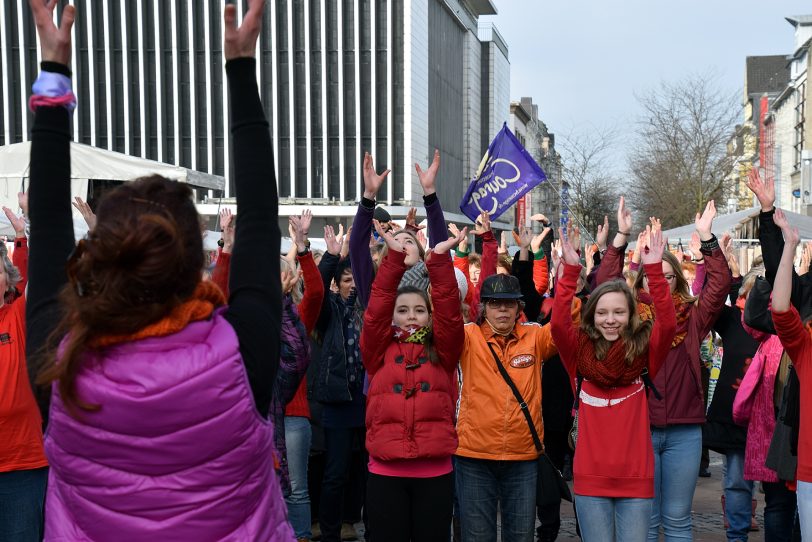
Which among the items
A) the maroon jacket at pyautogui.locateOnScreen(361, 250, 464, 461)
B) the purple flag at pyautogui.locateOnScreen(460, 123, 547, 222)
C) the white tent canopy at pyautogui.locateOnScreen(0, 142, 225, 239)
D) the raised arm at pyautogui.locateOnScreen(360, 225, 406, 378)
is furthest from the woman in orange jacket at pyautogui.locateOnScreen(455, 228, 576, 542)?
the white tent canopy at pyautogui.locateOnScreen(0, 142, 225, 239)

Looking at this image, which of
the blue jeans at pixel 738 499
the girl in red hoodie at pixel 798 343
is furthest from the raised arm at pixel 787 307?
the blue jeans at pixel 738 499

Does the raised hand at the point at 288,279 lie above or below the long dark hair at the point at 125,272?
below

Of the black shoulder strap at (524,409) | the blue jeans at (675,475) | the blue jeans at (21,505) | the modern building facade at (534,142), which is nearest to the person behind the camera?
the blue jeans at (21,505)

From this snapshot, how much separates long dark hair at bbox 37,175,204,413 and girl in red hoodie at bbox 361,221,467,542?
10.5 ft

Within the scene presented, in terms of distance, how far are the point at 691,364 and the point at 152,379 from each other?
4877 mm

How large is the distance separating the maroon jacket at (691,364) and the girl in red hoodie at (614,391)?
615 mm

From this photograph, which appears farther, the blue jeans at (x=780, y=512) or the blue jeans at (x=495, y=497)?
the blue jeans at (x=780, y=512)

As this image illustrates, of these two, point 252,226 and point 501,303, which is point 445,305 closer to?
point 501,303

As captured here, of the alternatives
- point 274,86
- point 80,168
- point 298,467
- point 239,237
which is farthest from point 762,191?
point 274,86

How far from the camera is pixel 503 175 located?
11.4 metres

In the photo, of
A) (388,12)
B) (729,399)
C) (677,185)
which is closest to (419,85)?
(388,12)

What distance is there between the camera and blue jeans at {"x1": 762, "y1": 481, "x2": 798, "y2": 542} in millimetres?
6344

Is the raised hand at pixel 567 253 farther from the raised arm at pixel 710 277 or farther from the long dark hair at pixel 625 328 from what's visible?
the raised arm at pixel 710 277

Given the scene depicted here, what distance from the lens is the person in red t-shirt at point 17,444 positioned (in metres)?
4.88
